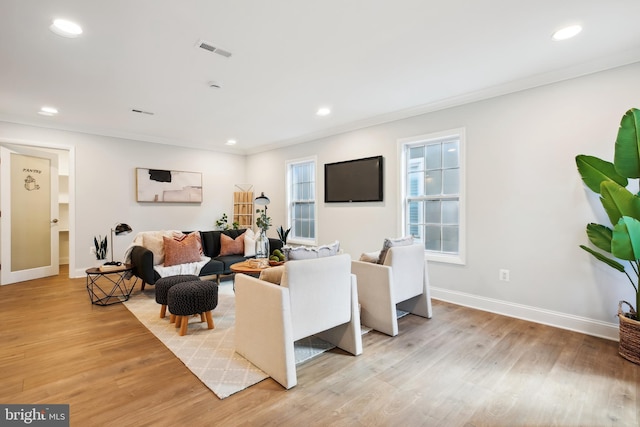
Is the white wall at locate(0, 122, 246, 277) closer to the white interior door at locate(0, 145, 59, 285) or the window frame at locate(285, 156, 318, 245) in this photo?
the white interior door at locate(0, 145, 59, 285)

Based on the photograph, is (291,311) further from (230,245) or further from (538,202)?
(230,245)

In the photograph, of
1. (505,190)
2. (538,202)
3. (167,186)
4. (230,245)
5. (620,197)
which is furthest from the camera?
(167,186)

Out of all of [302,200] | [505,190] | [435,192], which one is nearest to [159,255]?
[302,200]

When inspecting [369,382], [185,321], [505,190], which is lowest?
[369,382]

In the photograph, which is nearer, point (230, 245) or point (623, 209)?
point (623, 209)

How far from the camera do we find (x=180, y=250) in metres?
4.23

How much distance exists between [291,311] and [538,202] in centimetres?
280

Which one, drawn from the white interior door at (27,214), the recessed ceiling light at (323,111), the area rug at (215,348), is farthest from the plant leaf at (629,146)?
the white interior door at (27,214)

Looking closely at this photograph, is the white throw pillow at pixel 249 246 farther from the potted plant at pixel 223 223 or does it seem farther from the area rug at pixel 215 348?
the potted plant at pixel 223 223

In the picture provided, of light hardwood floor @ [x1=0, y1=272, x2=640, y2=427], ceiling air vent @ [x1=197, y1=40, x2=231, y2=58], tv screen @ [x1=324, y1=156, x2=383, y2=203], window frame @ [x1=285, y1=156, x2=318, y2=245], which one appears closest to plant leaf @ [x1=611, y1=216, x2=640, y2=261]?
light hardwood floor @ [x1=0, y1=272, x2=640, y2=427]

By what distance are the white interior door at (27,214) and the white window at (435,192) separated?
19.6ft

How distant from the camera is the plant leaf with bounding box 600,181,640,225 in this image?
2.28 meters

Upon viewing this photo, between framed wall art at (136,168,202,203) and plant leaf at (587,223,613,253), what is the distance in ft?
20.2

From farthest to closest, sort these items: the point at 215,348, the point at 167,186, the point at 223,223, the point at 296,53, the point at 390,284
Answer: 1. the point at 223,223
2. the point at 167,186
3. the point at 390,284
4. the point at 296,53
5. the point at 215,348
